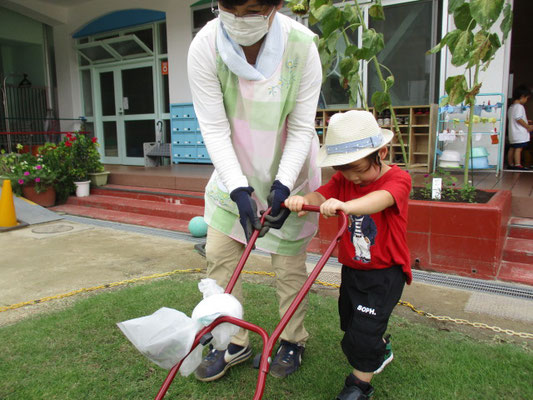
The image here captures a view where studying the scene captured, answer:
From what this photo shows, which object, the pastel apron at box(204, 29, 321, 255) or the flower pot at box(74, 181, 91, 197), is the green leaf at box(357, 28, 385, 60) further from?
the flower pot at box(74, 181, 91, 197)

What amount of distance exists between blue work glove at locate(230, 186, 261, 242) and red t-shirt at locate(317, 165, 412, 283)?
1.62 ft

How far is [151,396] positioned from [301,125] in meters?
1.53

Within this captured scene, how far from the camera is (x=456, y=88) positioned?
3.98 metres

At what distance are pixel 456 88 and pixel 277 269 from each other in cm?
268

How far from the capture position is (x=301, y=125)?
2.18 meters

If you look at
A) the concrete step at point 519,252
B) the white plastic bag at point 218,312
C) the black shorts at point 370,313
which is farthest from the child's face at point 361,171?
the concrete step at point 519,252

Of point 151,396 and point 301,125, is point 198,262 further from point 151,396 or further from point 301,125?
point 301,125

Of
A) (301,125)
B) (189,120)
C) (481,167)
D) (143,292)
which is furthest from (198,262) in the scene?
(189,120)

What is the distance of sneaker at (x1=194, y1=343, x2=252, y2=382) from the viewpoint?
7.55ft

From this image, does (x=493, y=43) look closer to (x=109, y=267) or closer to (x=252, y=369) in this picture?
(x=252, y=369)

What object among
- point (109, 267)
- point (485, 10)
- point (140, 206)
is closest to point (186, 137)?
point (140, 206)

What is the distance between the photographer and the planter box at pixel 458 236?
12.0ft

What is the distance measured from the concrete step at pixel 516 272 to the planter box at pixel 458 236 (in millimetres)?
76

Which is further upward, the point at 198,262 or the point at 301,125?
the point at 301,125
